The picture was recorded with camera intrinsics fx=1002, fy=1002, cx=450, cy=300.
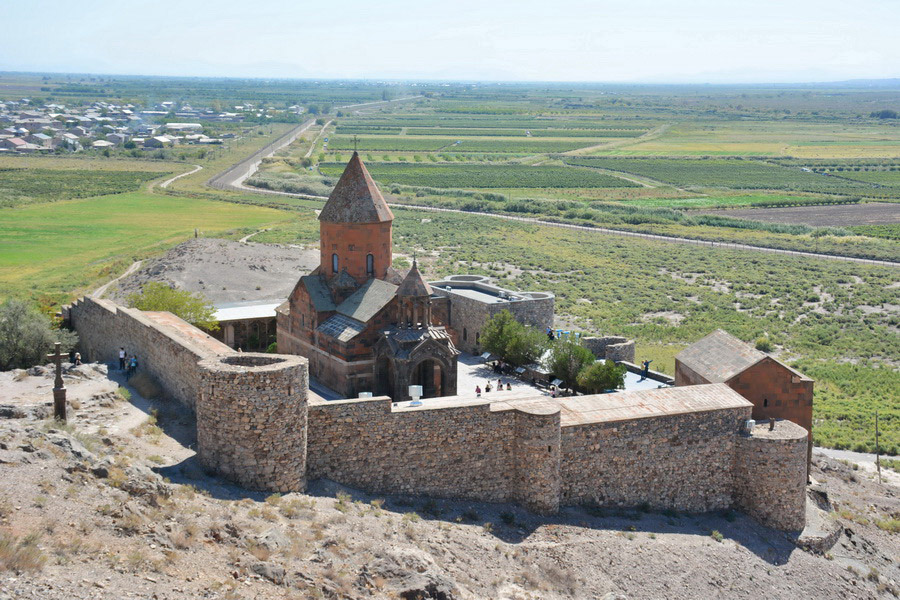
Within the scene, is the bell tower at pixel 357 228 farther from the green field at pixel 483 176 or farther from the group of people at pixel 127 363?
the green field at pixel 483 176

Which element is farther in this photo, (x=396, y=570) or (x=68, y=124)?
(x=68, y=124)

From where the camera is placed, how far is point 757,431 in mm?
20844

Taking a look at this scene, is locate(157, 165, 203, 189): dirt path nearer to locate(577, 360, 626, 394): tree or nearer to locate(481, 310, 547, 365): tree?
locate(481, 310, 547, 365): tree

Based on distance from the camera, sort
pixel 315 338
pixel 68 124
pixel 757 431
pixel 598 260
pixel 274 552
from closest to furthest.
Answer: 1. pixel 274 552
2. pixel 757 431
3. pixel 315 338
4. pixel 598 260
5. pixel 68 124

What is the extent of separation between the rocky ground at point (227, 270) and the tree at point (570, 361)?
15.8m

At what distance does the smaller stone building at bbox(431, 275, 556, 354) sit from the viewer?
2964cm

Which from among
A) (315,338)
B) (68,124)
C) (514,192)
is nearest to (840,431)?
(315,338)

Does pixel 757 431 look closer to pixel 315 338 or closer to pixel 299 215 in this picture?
pixel 315 338

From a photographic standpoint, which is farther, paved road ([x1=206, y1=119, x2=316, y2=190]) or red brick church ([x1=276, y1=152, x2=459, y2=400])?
paved road ([x1=206, y1=119, x2=316, y2=190])

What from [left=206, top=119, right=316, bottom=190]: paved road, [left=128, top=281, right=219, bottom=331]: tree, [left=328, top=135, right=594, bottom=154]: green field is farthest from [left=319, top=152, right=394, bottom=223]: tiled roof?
[left=328, top=135, right=594, bottom=154]: green field

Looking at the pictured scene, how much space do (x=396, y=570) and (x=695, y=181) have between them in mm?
101784

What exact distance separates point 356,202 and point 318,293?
2702 mm

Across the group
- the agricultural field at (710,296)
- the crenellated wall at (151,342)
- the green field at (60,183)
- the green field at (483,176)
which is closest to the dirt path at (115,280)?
the agricultural field at (710,296)

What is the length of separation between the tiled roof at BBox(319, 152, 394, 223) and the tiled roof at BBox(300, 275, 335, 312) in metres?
1.71
